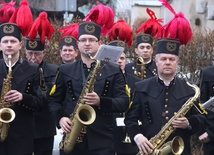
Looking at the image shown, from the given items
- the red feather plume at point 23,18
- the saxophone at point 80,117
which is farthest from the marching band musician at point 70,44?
the saxophone at point 80,117

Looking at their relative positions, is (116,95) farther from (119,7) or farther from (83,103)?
A: (119,7)

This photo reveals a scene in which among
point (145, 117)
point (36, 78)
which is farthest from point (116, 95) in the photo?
point (36, 78)

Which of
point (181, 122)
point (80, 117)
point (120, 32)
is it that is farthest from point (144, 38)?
point (181, 122)

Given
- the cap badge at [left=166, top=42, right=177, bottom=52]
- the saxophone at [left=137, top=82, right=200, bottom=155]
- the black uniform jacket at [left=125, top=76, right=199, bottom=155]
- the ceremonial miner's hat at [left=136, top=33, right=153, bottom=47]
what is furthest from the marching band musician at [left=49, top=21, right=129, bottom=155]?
the ceremonial miner's hat at [left=136, top=33, right=153, bottom=47]

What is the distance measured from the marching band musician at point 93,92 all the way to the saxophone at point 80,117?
65mm

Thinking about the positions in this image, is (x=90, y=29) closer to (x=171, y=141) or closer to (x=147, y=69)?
(x=171, y=141)

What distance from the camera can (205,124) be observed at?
25.5 feet

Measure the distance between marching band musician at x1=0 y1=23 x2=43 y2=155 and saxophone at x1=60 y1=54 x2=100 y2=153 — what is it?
0.49 meters

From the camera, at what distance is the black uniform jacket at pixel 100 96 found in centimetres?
726

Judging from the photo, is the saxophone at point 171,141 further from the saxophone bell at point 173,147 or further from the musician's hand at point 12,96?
the musician's hand at point 12,96

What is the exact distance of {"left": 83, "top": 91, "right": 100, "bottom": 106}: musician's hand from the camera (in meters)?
7.03

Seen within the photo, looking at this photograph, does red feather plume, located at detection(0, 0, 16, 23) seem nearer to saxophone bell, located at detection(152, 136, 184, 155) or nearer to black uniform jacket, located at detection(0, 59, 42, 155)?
black uniform jacket, located at detection(0, 59, 42, 155)

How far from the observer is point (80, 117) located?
711cm

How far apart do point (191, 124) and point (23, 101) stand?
1892mm
